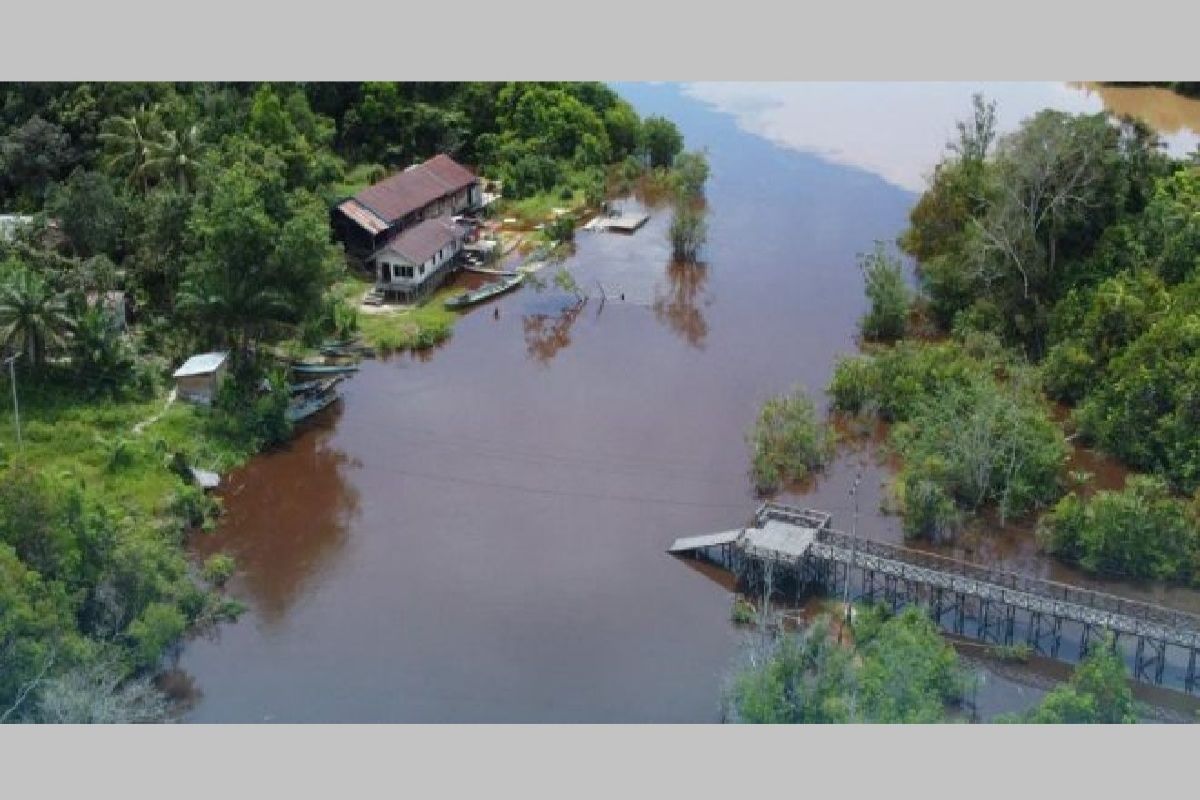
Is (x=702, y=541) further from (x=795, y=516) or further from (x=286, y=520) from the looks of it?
(x=286, y=520)

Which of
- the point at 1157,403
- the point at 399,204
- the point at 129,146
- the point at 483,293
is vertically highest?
the point at 129,146

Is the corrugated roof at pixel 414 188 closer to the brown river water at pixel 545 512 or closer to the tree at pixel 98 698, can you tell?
the brown river water at pixel 545 512

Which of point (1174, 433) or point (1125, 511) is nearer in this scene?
point (1125, 511)

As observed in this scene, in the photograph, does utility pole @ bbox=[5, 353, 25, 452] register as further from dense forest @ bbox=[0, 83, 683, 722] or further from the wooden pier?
the wooden pier

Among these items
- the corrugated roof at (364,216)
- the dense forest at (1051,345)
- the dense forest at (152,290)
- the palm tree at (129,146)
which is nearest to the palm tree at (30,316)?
the dense forest at (152,290)

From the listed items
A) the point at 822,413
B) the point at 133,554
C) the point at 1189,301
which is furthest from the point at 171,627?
the point at 1189,301

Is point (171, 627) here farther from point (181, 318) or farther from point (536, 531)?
point (181, 318)

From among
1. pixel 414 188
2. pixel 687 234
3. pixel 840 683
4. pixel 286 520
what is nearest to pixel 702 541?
pixel 840 683
